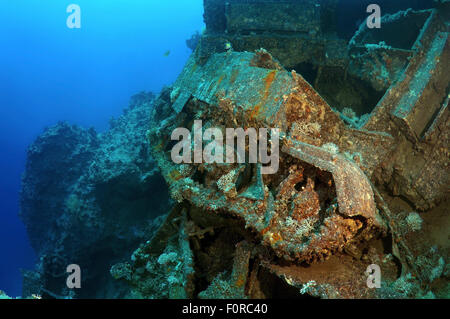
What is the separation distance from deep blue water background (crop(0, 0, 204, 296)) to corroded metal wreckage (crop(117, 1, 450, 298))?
117 ft

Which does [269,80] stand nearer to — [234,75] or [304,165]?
[234,75]

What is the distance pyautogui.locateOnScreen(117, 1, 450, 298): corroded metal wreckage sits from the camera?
312cm

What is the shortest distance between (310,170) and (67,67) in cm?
10041

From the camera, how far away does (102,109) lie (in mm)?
69438

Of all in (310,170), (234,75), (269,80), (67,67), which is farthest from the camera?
(67,67)

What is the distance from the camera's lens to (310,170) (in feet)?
11.2

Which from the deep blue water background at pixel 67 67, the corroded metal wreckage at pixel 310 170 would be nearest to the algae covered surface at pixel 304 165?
the corroded metal wreckage at pixel 310 170

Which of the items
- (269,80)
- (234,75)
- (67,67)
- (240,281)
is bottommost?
(240,281)

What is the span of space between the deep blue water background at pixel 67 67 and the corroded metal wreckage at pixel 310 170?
35.5 metres

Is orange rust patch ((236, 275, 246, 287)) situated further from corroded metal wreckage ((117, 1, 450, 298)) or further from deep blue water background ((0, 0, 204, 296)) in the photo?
deep blue water background ((0, 0, 204, 296))

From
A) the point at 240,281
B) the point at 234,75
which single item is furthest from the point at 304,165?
the point at 234,75

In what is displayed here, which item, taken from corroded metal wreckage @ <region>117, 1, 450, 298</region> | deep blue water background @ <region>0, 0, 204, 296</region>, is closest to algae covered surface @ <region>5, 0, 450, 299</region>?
corroded metal wreckage @ <region>117, 1, 450, 298</region>

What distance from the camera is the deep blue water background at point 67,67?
43006mm

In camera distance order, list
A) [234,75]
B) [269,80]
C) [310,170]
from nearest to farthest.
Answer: [310,170], [269,80], [234,75]
